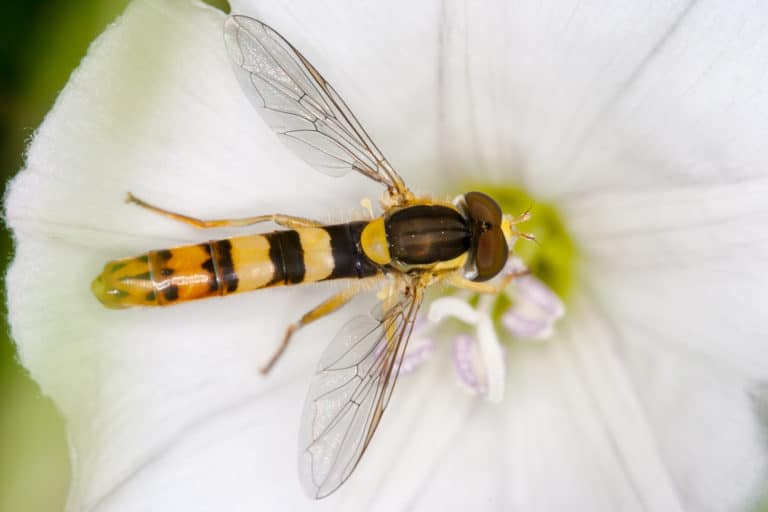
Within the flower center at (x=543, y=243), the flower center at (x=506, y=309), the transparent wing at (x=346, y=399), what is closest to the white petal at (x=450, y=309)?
the flower center at (x=506, y=309)

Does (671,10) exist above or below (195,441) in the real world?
above

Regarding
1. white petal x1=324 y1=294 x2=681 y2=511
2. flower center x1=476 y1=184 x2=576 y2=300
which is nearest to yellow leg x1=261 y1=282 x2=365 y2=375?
white petal x1=324 y1=294 x2=681 y2=511

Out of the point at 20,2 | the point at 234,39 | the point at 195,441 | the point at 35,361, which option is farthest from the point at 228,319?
the point at 20,2

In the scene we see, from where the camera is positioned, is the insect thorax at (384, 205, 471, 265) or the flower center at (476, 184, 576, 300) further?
the flower center at (476, 184, 576, 300)

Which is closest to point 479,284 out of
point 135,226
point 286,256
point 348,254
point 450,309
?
point 450,309

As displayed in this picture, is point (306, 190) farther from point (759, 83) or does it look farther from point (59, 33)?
point (759, 83)

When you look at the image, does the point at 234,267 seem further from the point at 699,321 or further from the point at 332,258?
the point at 699,321

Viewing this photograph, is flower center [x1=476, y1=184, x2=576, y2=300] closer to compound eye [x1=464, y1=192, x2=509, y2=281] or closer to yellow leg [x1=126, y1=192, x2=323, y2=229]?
compound eye [x1=464, y1=192, x2=509, y2=281]
